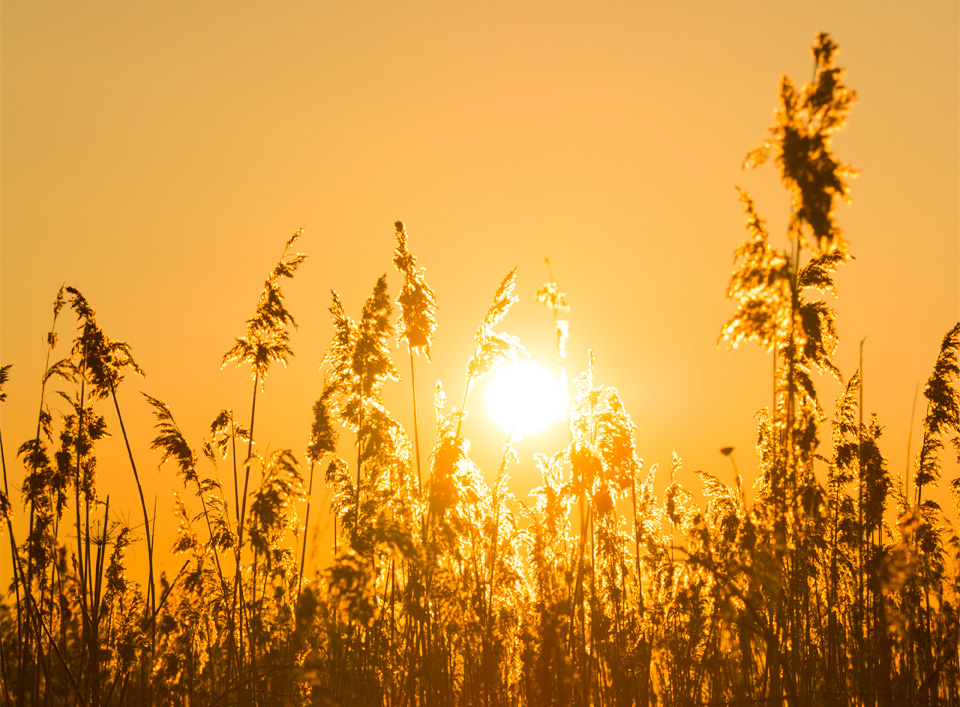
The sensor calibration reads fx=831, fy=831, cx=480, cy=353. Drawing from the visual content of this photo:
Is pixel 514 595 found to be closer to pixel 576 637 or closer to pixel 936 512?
pixel 576 637

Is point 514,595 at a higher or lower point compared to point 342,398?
lower

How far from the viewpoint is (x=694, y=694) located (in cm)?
791

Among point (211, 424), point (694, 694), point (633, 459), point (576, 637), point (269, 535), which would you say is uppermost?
point (211, 424)

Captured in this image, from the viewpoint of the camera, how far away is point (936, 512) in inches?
331

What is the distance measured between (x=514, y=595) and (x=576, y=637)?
2.18 ft

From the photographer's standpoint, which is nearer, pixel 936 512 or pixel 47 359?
pixel 47 359

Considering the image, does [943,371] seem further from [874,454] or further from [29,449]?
[29,449]

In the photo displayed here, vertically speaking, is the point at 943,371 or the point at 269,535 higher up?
the point at 943,371

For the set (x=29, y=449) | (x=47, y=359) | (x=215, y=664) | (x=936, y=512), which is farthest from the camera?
(x=215, y=664)

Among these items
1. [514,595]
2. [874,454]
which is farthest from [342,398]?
[874,454]

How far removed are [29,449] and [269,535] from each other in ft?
6.96

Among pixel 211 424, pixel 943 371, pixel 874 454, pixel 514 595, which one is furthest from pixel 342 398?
pixel 943 371

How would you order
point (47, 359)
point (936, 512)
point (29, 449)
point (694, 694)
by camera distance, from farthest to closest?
point (936, 512), point (694, 694), point (29, 449), point (47, 359)

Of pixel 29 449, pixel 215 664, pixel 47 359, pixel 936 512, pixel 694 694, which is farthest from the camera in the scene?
pixel 215 664
